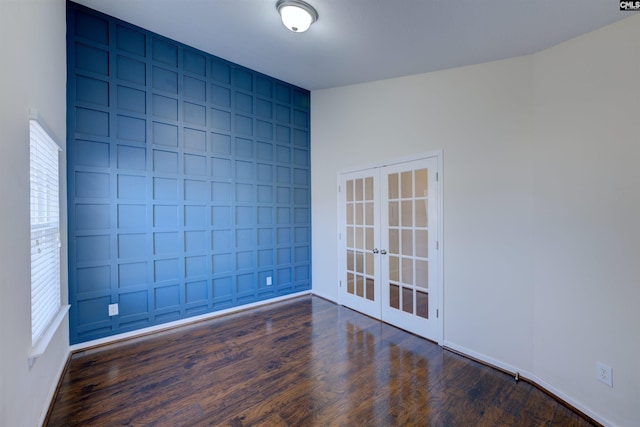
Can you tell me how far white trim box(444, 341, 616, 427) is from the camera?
1.91 meters

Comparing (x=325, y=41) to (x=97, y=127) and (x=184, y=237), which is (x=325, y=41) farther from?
(x=184, y=237)

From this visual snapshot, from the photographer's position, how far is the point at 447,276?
2.88m

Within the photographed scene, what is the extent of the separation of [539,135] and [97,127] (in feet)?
13.8

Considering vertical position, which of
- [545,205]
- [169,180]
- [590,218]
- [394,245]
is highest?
[169,180]

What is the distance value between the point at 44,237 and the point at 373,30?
10.0 ft

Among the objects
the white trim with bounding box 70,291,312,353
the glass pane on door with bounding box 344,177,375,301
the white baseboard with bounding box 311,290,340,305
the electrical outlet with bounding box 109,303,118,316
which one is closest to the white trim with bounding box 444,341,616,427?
the glass pane on door with bounding box 344,177,375,301

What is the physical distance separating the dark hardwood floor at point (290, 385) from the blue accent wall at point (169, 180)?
62 cm

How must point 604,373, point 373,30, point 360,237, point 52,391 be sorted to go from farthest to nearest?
point 360,237 < point 373,30 < point 52,391 < point 604,373

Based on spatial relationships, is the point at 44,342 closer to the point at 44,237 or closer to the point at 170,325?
the point at 44,237

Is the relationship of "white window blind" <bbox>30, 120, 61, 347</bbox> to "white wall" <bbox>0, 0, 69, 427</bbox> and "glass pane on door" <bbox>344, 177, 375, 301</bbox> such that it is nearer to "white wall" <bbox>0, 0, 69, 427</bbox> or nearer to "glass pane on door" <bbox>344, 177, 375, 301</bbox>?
"white wall" <bbox>0, 0, 69, 427</bbox>

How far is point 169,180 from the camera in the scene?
3320 millimetres

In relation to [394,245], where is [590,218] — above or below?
above

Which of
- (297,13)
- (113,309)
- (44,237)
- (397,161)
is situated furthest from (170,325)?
(297,13)

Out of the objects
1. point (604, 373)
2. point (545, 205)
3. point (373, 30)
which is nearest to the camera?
point (604, 373)
